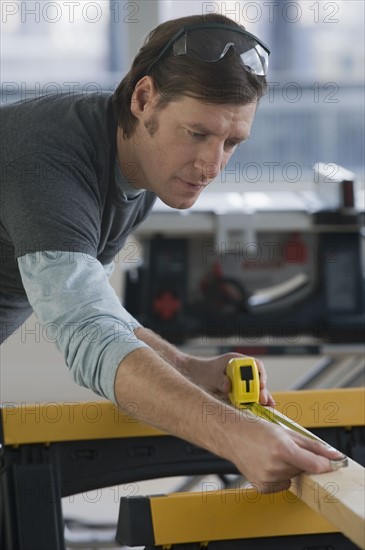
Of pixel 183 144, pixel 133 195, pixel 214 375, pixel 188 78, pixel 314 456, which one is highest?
pixel 188 78

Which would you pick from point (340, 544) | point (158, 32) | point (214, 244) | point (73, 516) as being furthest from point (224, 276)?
point (340, 544)

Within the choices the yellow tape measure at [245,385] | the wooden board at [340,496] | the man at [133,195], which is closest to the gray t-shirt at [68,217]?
the man at [133,195]

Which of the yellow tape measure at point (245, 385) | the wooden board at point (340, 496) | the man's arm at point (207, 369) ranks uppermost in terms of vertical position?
the wooden board at point (340, 496)

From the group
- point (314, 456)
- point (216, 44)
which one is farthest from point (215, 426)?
point (216, 44)

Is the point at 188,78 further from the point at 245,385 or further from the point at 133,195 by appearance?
the point at 245,385

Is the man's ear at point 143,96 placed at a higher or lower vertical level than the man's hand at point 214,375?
higher

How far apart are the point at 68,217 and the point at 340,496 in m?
0.60

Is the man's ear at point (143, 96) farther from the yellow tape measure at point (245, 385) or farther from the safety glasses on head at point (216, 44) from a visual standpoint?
the yellow tape measure at point (245, 385)

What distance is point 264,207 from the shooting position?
118 inches

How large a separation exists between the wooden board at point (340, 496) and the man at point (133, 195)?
0.02 m

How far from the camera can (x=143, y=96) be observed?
1.63 metres

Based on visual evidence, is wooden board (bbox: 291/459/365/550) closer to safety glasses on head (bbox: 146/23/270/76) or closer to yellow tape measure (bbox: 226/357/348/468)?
yellow tape measure (bbox: 226/357/348/468)

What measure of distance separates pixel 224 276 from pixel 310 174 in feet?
6.65

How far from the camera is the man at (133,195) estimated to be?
121cm
